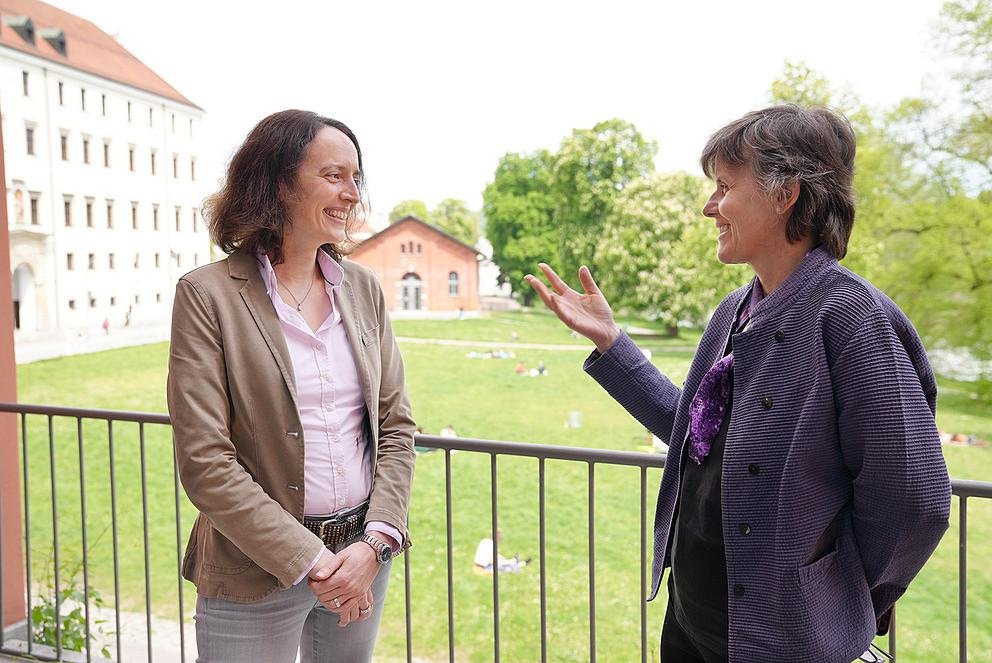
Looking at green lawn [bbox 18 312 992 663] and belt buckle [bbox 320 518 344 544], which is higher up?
belt buckle [bbox 320 518 344 544]

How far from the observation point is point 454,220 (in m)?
34.4

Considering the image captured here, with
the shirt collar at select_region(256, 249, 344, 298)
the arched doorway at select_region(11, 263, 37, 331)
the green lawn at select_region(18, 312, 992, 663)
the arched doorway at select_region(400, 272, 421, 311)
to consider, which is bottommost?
the green lawn at select_region(18, 312, 992, 663)

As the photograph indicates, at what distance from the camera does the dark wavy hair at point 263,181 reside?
1317mm

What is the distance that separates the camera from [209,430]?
120 centimetres

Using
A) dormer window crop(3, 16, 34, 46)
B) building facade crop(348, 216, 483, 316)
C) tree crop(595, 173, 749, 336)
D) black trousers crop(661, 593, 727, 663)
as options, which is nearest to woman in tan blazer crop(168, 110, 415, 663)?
black trousers crop(661, 593, 727, 663)

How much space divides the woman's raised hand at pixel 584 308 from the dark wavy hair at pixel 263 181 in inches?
16.1

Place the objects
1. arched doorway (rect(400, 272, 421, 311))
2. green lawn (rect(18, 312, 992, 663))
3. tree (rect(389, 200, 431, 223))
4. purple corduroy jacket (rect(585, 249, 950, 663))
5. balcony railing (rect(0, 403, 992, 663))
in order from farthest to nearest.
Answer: tree (rect(389, 200, 431, 223)), arched doorway (rect(400, 272, 421, 311)), green lawn (rect(18, 312, 992, 663)), balcony railing (rect(0, 403, 992, 663)), purple corduroy jacket (rect(585, 249, 950, 663))

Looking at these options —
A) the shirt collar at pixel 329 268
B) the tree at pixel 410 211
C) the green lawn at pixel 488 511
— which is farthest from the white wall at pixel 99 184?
the tree at pixel 410 211

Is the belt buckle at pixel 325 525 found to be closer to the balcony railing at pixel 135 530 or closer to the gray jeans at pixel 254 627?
the gray jeans at pixel 254 627

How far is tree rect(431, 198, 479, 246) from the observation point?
1345 inches

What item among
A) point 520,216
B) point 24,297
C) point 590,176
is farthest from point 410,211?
point 24,297

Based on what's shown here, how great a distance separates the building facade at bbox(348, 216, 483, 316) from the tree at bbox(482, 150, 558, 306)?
2.62 metres

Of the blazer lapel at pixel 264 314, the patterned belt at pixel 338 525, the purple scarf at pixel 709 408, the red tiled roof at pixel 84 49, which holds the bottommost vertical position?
the patterned belt at pixel 338 525

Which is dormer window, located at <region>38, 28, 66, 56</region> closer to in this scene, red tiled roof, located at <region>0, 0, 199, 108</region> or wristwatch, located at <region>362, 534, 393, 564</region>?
red tiled roof, located at <region>0, 0, 199, 108</region>
